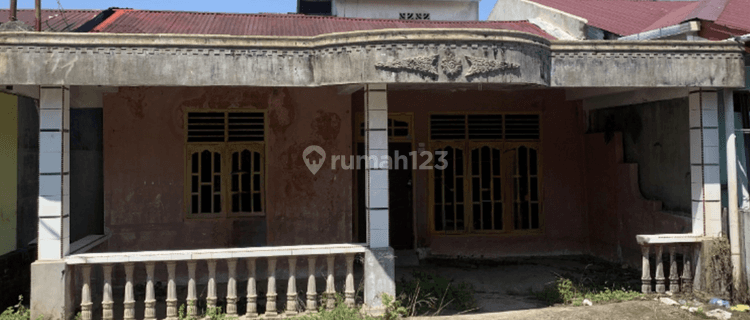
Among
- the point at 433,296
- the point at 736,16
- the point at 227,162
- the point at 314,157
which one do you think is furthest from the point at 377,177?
the point at 736,16

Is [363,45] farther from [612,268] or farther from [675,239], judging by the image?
[612,268]

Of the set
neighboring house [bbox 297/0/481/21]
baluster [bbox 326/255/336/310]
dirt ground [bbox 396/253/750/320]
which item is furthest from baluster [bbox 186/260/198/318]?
neighboring house [bbox 297/0/481/21]

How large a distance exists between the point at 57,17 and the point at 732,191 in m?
9.47

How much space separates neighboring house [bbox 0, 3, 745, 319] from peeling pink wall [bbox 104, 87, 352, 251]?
0.03 metres

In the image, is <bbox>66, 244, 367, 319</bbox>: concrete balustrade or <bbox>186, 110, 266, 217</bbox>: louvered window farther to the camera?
<bbox>186, 110, 266, 217</bbox>: louvered window

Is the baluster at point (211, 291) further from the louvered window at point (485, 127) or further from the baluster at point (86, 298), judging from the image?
the louvered window at point (485, 127)

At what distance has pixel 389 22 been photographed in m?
9.49

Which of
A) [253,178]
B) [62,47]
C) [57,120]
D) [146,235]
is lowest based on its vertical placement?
[146,235]

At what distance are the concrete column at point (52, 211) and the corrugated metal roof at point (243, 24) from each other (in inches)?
89.9

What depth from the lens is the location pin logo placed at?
784cm

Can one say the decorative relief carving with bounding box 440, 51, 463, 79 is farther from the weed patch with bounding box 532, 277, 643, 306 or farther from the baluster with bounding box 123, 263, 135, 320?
the baluster with bounding box 123, 263, 135, 320

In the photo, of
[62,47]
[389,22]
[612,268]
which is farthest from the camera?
[389,22]

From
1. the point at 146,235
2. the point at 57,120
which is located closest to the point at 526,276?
the point at 146,235

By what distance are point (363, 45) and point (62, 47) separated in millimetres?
2850
